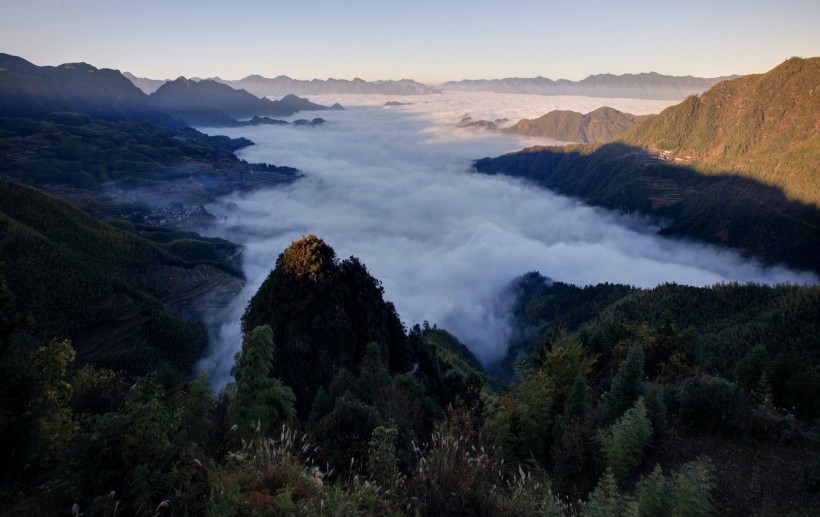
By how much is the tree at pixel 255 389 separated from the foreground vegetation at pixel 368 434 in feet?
0.26

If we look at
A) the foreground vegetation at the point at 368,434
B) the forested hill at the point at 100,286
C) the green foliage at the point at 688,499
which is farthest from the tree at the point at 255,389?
the forested hill at the point at 100,286

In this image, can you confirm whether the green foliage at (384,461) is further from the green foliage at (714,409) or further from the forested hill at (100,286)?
the forested hill at (100,286)

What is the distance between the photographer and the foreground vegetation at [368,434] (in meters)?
7.41

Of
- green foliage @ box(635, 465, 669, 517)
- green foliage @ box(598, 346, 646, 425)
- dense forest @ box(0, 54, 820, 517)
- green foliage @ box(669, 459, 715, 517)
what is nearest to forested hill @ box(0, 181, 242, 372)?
dense forest @ box(0, 54, 820, 517)

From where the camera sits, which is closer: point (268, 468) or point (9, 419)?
point (268, 468)

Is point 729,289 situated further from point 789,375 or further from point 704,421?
point 704,421

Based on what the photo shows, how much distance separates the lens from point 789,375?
35281 mm

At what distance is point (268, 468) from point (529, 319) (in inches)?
6871

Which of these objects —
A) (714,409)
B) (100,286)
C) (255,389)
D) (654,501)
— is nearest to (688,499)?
(654,501)

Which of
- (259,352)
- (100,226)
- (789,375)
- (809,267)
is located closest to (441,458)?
(259,352)

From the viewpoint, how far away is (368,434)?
53.1ft

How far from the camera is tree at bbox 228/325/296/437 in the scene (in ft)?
65.2

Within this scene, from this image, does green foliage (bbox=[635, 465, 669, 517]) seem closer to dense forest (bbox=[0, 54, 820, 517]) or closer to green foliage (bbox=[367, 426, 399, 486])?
dense forest (bbox=[0, 54, 820, 517])

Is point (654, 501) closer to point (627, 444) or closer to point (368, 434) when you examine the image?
point (627, 444)
